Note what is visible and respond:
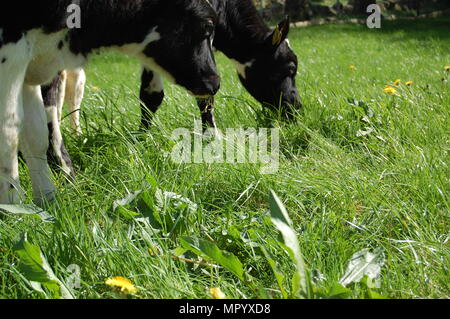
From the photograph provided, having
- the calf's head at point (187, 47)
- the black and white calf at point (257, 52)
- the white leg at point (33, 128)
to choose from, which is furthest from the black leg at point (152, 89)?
the white leg at point (33, 128)

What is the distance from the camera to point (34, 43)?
3092 millimetres

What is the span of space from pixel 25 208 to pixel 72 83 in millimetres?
2844

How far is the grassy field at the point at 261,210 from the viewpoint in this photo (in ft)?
7.20

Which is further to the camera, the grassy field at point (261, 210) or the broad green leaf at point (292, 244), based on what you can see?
the grassy field at point (261, 210)

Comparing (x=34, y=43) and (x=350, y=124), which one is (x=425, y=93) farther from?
(x=34, y=43)

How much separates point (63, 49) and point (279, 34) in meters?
2.47

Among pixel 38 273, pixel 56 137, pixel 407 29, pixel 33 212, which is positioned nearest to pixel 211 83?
pixel 56 137

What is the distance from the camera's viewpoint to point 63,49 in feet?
10.8

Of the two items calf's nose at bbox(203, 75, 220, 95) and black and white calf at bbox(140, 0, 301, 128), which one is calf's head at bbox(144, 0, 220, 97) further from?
black and white calf at bbox(140, 0, 301, 128)

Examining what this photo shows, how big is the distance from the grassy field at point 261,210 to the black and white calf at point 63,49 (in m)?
0.27

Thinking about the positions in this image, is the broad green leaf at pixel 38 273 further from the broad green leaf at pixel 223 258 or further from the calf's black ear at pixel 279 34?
the calf's black ear at pixel 279 34

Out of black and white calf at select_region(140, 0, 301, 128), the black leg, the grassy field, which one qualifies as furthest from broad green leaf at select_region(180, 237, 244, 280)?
black and white calf at select_region(140, 0, 301, 128)

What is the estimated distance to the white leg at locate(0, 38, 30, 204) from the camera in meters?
3.00

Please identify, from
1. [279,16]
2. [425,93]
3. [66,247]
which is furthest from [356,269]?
[279,16]
